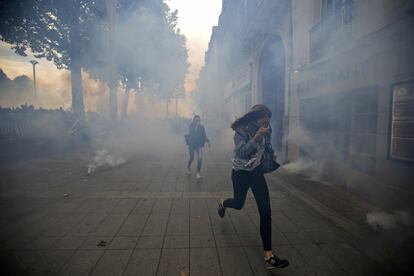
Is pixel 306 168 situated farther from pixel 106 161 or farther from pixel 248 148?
pixel 106 161

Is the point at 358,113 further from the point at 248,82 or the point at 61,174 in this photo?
the point at 248,82

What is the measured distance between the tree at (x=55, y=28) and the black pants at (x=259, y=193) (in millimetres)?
12958

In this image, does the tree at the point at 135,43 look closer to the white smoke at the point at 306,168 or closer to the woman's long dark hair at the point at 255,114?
the white smoke at the point at 306,168

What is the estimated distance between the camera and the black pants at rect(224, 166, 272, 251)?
8.50ft

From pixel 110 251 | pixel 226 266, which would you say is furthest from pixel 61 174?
pixel 226 266

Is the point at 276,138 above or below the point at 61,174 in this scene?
above

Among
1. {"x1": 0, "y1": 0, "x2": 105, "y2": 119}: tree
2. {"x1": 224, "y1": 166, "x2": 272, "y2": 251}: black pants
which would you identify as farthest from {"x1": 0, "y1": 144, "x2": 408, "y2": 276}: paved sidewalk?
{"x1": 0, "y1": 0, "x2": 105, "y2": 119}: tree

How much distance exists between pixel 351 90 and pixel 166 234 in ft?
14.9

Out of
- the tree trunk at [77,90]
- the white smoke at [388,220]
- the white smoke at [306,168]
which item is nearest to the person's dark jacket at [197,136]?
the white smoke at [306,168]

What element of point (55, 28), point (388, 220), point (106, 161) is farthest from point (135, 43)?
point (388, 220)

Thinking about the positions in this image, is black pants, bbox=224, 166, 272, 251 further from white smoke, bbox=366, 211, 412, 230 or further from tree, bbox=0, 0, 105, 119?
tree, bbox=0, 0, 105, 119

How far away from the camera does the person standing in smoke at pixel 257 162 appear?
2.60 metres

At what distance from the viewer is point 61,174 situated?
667cm

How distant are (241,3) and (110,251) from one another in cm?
1656
